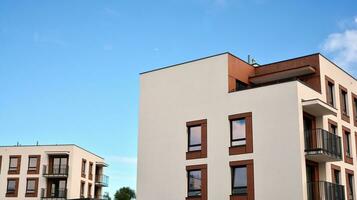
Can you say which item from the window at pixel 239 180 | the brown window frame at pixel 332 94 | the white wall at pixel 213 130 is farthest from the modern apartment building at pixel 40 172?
the brown window frame at pixel 332 94

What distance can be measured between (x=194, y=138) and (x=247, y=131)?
3.67m

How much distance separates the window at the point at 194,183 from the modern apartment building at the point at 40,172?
36.1 meters

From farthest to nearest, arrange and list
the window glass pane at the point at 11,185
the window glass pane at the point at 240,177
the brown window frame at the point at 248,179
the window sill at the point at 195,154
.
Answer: the window glass pane at the point at 11,185 → the window sill at the point at 195,154 → the window glass pane at the point at 240,177 → the brown window frame at the point at 248,179

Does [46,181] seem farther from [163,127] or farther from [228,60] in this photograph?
[228,60]

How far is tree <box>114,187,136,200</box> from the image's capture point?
294 feet

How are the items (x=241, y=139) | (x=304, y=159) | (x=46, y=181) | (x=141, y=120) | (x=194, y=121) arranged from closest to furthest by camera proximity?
(x=304, y=159) → (x=241, y=139) → (x=194, y=121) → (x=141, y=120) → (x=46, y=181)

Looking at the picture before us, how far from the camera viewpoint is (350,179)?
1296 inches

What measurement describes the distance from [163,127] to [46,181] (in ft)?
120

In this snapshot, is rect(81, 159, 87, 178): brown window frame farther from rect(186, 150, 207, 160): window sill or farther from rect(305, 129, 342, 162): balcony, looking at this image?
rect(305, 129, 342, 162): balcony

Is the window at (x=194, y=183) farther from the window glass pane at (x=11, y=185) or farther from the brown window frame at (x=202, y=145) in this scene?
the window glass pane at (x=11, y=185)

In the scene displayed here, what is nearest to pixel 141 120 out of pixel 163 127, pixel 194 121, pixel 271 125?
pixel 163 127

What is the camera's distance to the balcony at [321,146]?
91.3ft

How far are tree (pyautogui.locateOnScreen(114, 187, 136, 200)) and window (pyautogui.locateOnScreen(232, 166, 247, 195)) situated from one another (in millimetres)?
61881

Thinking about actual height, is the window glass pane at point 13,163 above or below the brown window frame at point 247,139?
above
